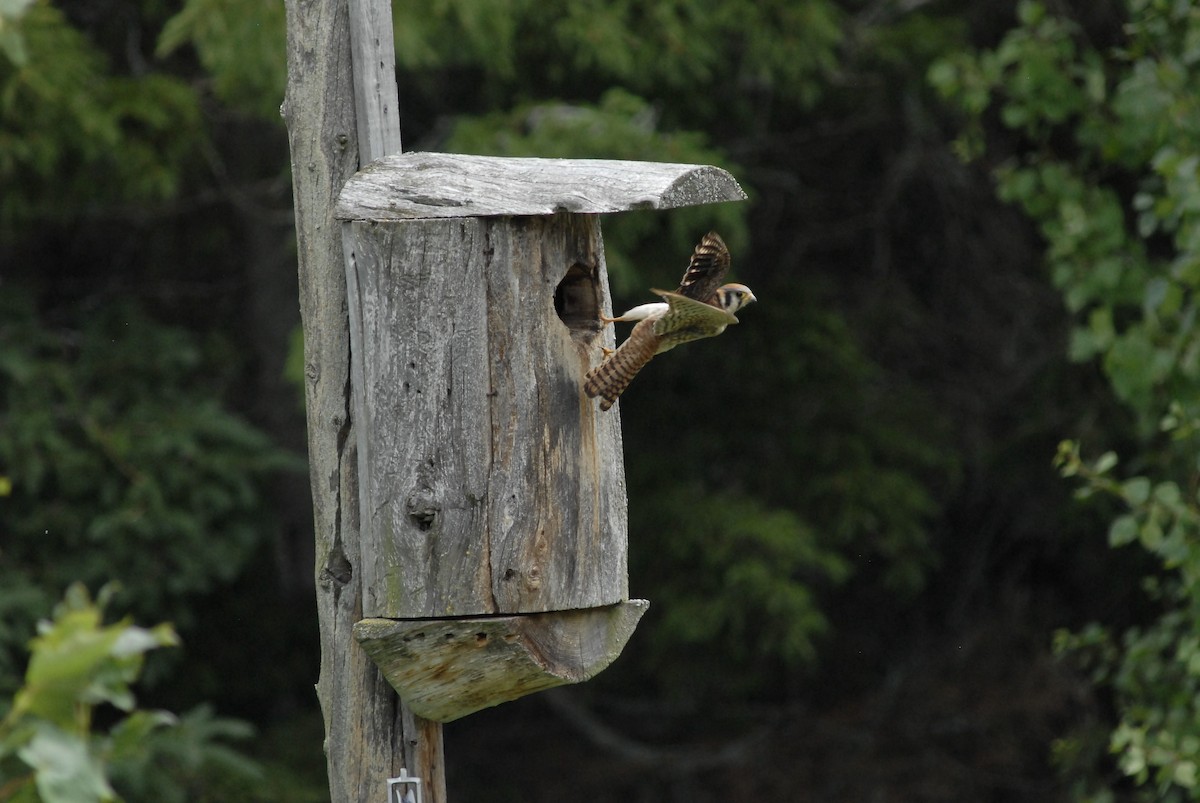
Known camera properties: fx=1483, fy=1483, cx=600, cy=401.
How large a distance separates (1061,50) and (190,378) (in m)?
4.45

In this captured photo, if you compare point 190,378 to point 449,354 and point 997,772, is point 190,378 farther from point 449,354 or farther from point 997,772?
point 997,772

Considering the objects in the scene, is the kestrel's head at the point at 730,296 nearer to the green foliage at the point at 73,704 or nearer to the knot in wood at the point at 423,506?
the knot in wood at the point at 423,506

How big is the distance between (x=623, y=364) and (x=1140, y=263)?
2578 millimetres

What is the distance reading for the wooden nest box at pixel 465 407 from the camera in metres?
2.97

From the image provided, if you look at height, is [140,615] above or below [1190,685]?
above

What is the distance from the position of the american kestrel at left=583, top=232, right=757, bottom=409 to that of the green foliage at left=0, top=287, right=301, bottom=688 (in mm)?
3855

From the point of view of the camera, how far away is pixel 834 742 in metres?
9.12

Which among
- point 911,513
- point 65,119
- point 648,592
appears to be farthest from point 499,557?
point 911,513

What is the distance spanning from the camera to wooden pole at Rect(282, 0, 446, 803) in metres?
3.10

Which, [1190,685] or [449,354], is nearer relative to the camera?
[449,354]

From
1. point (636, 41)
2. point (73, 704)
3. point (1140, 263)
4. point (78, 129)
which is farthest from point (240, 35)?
point (73, 704)

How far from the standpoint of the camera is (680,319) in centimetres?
302

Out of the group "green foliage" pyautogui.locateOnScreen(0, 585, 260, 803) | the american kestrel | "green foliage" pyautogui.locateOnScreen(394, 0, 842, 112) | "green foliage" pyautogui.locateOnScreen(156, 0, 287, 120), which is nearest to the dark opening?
the american kestrel

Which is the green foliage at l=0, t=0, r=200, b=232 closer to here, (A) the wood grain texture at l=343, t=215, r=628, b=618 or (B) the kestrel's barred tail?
(A) the wood grain texture at l=343, t=215, r=628, b=618
